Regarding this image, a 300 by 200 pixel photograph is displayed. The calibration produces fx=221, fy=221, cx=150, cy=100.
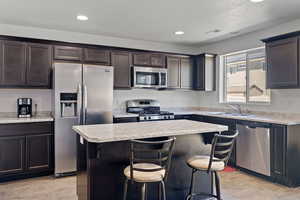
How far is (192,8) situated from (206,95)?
2.86 meters

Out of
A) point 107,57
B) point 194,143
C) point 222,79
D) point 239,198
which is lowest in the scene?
point 239,198

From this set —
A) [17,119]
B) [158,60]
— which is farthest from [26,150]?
[158,60]

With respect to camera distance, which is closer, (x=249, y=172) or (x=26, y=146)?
(x=26, y=146)

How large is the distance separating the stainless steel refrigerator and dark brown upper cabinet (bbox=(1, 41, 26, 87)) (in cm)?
65

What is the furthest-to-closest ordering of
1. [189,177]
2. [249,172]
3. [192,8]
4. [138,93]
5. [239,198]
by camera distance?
[138,93] < [249,172] < [192,8] < [239,198] < [189,177]

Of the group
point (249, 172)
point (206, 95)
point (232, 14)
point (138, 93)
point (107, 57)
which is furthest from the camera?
point (206, 95)

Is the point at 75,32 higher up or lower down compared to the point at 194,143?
higher up

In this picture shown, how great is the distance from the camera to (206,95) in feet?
18.6

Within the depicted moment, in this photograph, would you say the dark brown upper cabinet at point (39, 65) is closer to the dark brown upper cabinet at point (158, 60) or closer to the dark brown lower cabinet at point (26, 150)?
the dark brown lower cabinet at point (26, 150)

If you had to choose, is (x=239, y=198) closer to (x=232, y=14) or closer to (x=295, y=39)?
(x=295, y=39)

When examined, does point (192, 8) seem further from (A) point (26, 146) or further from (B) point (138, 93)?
(A) point (26, 146)

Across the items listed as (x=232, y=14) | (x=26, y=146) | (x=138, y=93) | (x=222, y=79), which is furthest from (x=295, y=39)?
(x=26, y=146)

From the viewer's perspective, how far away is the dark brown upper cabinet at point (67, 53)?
3.99 meters

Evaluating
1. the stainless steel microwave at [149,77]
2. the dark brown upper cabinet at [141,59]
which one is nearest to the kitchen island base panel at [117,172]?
the stainless steel microwave at [149,77]
